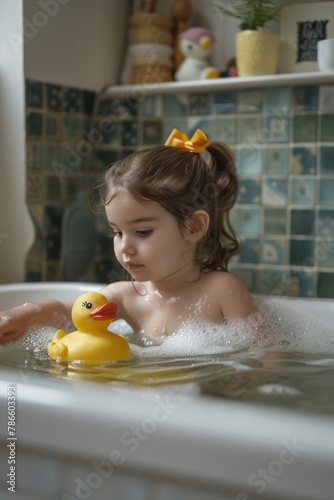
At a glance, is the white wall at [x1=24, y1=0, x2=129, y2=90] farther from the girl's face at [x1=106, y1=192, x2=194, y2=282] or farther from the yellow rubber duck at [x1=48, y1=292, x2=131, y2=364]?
the yellow rubber duck at [x1=48, y1=292, x2=131, y2=364]

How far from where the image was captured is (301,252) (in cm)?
216

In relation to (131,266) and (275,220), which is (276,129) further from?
(131,266)

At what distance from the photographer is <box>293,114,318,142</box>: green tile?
211cm

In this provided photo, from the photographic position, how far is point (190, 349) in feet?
4.73

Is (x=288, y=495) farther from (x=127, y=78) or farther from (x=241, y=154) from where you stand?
(x=127, y=78)

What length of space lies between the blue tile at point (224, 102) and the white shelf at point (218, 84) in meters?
0.02

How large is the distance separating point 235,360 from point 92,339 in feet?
0.82

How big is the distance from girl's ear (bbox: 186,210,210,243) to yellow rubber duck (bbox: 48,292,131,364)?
30 centimetres

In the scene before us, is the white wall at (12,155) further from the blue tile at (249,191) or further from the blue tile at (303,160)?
the blue tile at (303,160)

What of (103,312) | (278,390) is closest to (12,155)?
(103,312)

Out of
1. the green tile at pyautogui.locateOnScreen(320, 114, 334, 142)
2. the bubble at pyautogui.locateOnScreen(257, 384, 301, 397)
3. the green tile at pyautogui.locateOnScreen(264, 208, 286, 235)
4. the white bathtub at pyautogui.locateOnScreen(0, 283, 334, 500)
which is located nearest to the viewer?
the white bathtub at pyautogui.locateOnScreen(0, 283, 334, 500)

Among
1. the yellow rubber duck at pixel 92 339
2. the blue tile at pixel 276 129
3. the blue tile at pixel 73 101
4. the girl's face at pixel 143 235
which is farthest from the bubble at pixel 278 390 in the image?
the blue tile at pixel 73 101

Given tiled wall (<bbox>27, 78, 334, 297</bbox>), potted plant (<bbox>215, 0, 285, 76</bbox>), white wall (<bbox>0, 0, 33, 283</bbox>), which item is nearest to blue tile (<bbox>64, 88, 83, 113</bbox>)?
tiled wall (<bbox>27, 78, 334, 297</bbox>)

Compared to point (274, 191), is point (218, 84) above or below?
above
